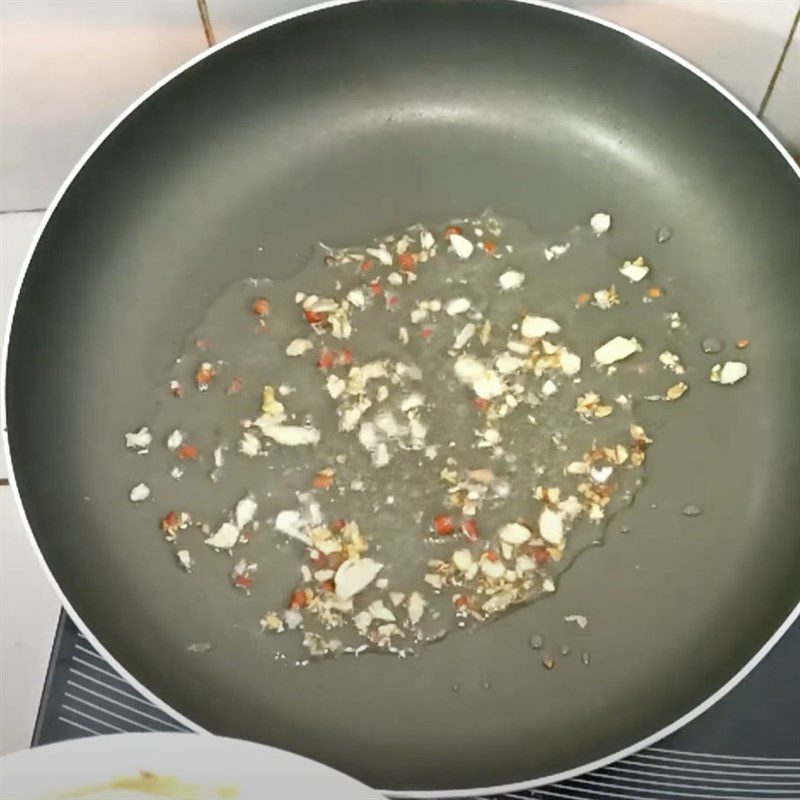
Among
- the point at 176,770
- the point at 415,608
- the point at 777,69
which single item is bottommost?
the point at 176,770

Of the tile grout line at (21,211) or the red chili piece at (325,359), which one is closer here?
the red chili piece at (325,359)

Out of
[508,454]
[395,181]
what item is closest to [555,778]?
[508,454]

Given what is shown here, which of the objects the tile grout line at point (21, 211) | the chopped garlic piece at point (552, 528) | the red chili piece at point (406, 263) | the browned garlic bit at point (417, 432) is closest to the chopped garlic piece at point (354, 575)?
the browned garlic bit at point (417, 432)

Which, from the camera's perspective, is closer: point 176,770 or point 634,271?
→ point 176,770

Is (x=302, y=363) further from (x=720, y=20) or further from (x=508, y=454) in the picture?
(x=720, y=20)

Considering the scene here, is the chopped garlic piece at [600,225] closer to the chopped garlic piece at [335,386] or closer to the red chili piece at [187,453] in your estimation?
the chopped garlic piece at [335,386]

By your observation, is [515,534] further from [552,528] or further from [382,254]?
[382,254]

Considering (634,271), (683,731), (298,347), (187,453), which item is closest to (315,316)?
(298,347)
